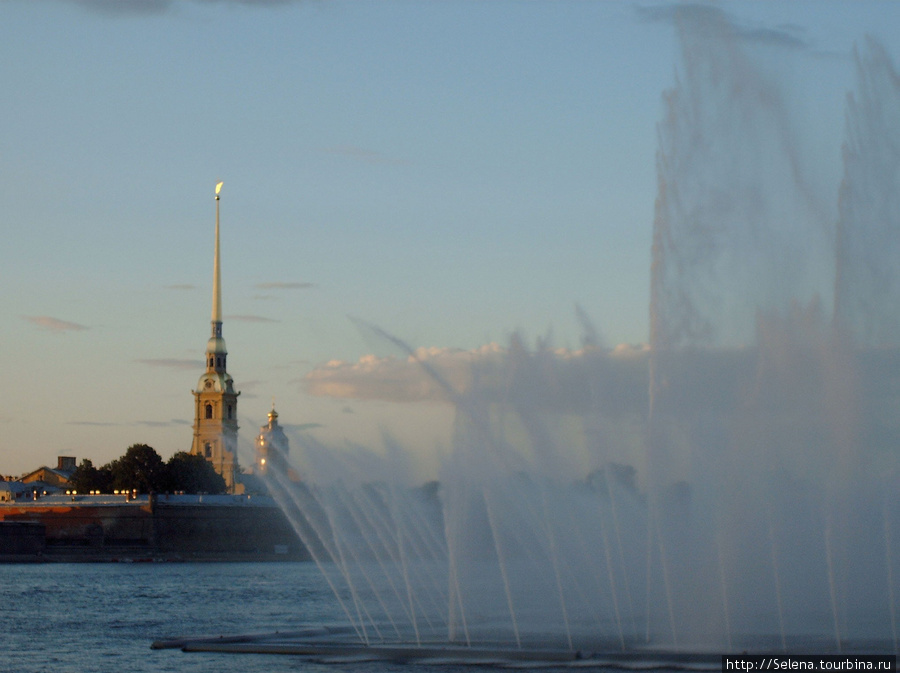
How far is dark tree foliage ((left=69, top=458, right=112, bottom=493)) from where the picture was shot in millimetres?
128625

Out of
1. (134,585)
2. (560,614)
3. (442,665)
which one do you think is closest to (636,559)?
(560,614)

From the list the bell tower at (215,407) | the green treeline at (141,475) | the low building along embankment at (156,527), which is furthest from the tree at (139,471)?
the bell tower at (215,407)

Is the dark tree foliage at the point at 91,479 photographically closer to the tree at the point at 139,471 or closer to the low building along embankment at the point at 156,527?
the tree at the point at 139,471

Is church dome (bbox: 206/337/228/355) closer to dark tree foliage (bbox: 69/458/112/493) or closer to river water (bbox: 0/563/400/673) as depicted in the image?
dark tree foliage (bbox: 69/458/112/493)

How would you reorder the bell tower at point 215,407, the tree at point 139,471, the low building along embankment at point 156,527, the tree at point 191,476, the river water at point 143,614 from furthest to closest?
1. the bell tower at point 215,407
2. the tree at point 191,476
3. the tree at point 139,471
4. the low building along embankment at point 156,527
5. the river water at point 143,614

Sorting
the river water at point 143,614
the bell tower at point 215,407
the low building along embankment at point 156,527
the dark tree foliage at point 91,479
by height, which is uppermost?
the bell tower at point 215,407

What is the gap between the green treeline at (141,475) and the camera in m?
128

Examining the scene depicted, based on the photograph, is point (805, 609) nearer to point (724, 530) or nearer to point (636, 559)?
point (724, 530)

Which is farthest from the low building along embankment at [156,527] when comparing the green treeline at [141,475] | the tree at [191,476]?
the tree at [191,476]

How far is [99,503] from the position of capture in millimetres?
114312

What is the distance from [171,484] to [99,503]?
16773mm

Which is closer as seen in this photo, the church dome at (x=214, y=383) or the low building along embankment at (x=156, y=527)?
the low building along embankment at (x=156, y=527)

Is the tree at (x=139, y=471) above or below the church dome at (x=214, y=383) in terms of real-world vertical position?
below

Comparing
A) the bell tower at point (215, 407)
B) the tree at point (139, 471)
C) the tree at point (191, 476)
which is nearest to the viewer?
the tree at point (139, 471)
